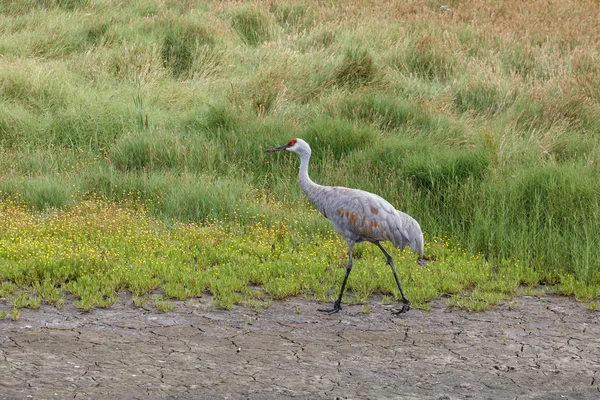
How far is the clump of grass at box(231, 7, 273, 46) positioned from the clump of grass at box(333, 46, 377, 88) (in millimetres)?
2679

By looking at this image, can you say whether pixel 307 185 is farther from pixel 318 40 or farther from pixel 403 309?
pixel 318 40

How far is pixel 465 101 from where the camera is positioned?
1322 cm

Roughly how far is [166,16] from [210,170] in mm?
6502

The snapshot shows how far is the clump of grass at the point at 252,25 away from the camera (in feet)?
53.8

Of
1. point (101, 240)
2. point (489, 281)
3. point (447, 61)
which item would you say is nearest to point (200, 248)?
point (101, 240)

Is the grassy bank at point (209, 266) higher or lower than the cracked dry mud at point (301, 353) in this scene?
lower

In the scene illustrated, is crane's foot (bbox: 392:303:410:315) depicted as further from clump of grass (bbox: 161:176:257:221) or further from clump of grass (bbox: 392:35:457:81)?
clump of grass (bbox: 392:35:457:81)

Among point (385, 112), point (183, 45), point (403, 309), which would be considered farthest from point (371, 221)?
point (183, 45)

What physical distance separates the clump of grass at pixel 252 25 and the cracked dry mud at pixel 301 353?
970 centimetres

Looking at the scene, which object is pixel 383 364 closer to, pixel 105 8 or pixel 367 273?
pixel 367 273

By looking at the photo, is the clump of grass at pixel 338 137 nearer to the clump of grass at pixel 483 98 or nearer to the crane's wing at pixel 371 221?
the clump of grass at pixel 483 98

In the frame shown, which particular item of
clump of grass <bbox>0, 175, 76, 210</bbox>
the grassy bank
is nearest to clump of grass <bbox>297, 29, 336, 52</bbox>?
clump of grass <bbox>0, 175, 76, 210</bbox>

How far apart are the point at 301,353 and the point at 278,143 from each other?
5.27m

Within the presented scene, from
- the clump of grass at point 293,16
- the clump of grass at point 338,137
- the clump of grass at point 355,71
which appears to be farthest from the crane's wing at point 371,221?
the clump of grass at point 293,16
